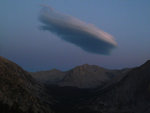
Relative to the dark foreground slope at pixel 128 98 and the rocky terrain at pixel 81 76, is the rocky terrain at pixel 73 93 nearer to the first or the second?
the dark foreground slope at pixel 128 98

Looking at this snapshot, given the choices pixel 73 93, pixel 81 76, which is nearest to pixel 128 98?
pixel 73 93

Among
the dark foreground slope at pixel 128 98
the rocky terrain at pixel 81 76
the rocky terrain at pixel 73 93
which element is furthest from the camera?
the rocky terrain at pixel 81 76

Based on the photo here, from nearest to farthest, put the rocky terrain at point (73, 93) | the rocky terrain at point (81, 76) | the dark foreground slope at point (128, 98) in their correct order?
the rocky terrain at point (73, 93) < the dark foreground slope at point (128, 98) < the rocky terrain at point (81, 76)

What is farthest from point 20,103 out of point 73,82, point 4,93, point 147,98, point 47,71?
point 47,71

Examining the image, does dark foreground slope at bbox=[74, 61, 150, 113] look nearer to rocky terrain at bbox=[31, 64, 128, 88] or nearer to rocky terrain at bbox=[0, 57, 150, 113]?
rocky terrain at bbox=[0, 57, 150, 113]

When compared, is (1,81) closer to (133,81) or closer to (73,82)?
(133,81)

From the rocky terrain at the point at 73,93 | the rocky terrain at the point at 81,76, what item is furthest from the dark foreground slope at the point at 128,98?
the rocky terrain at the point at 81,76

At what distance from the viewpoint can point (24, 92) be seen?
126 ft

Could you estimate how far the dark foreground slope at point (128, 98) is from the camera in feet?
196

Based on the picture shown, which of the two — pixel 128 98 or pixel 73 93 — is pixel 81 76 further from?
pixel 128 98

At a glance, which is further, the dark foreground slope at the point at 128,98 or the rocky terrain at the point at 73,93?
the dark foreground slope at the point at 128,98

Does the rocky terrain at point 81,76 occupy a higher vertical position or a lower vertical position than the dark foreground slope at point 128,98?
higher

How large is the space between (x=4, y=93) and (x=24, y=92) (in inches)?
192

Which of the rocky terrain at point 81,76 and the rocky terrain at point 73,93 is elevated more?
the rocky terrain at point 81,76
